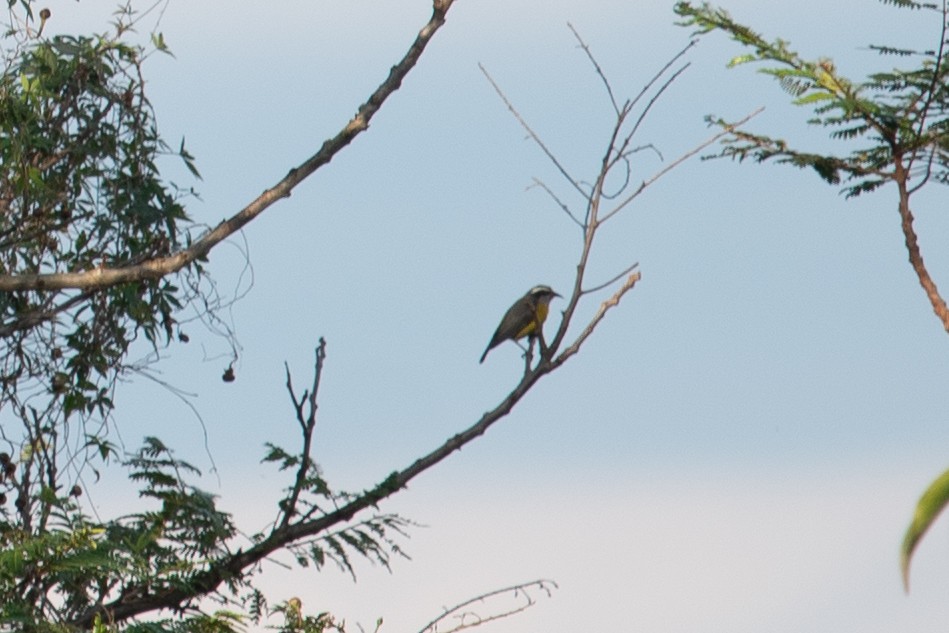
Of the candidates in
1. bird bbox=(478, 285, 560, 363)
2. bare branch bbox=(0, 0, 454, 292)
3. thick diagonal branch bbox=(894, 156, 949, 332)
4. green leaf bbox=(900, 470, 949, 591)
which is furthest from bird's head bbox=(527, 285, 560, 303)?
green leaf bbox=(900, 470, 949, 591)

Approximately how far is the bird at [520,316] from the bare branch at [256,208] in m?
5.67

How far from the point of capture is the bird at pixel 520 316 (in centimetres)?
961

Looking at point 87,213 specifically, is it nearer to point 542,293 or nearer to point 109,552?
point 109,552

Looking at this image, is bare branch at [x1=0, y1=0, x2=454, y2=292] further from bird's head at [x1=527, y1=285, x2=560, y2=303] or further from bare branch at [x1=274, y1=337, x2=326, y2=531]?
bird's head at [x1=527, y1=285, x2=560, y2=303]

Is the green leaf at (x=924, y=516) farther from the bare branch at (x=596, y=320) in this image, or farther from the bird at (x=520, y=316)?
the bird at (x=520, y=316)

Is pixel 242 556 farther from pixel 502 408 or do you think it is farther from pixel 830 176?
pixel 830 176

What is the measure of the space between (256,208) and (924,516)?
3.07 m

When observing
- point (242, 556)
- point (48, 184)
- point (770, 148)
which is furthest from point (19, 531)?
point (770, 148)

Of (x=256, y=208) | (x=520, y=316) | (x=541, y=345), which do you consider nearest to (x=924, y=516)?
(x=256, y=208)

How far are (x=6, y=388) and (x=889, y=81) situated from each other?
340 centimetres

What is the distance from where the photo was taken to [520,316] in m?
9.98

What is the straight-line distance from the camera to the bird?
961 centimetres

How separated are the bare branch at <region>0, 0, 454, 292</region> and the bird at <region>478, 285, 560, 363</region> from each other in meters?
5.67

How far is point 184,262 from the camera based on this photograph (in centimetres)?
343
